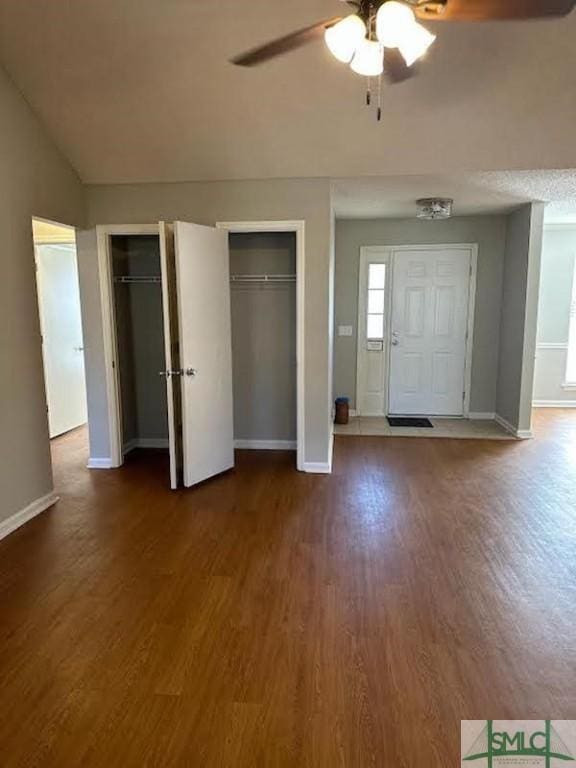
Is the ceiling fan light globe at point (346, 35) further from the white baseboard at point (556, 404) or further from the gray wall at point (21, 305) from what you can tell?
the white baseboard at point (556, 404)

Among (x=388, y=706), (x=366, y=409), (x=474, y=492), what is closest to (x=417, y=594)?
(x=388, y=706)

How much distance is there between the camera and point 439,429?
18.5ft

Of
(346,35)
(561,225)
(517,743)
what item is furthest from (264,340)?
(561,225)

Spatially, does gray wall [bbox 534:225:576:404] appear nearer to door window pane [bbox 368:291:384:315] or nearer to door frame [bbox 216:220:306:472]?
door window pane [bbox 368:291:384:315]

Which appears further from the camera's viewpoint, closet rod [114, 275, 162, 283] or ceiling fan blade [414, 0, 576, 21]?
closet rod [114, 275, 162, 283]

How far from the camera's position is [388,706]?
1787mm

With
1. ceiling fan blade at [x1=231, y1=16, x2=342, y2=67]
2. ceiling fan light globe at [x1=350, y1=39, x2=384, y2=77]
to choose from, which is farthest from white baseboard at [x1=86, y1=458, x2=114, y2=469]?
ceiling fan light globe at [x1=350, y1=39, x2=384, y2=77]

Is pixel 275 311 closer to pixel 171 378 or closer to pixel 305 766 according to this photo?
pixel 171 378

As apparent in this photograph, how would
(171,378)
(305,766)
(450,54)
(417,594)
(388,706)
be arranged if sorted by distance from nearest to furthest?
(305,766)
(388,706)
(417,594)
(450,54)
(171,378)

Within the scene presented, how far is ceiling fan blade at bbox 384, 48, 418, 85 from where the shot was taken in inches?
94.6

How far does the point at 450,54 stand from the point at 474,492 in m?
3.03

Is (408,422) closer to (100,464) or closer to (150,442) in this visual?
(150,442)

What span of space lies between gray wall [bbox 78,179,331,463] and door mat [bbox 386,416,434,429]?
194 cm

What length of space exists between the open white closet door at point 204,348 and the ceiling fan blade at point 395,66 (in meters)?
1.70
